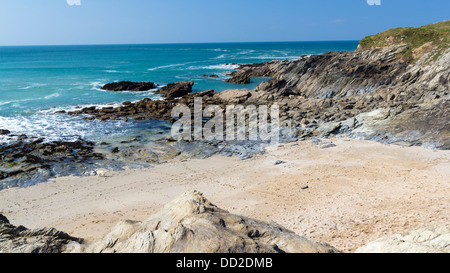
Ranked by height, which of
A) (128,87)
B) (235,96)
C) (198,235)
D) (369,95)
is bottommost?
(198,235)

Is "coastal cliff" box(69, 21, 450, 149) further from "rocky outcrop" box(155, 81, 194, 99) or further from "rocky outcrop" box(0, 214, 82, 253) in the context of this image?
"rocky outcrop" box(0, 214, 82, 253)

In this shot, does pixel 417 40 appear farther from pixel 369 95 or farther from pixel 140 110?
pixel 140 110

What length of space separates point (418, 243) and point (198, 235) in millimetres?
5193

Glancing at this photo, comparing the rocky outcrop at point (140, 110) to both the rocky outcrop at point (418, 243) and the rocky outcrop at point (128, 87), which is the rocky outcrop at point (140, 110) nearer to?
the rocky outcrop at point (128, 87)

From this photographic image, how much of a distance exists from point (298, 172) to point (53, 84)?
50.7 meters

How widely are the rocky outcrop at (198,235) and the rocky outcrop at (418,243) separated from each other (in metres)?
1.37

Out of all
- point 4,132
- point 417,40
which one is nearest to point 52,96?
point 4,132

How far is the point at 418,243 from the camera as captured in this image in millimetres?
6961

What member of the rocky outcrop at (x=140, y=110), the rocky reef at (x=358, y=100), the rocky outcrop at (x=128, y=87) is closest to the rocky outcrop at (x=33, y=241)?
the rocky reef at (x=358, y=100)

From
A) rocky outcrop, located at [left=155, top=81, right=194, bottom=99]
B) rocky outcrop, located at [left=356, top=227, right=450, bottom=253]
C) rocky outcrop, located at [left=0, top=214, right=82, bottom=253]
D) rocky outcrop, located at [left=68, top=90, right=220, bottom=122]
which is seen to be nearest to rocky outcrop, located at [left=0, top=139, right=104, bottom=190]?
rocky outcrop, located at [left=68, top=90, right=220, bottom=122]

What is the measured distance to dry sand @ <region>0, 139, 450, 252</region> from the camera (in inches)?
467

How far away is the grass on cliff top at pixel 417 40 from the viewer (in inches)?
1423
